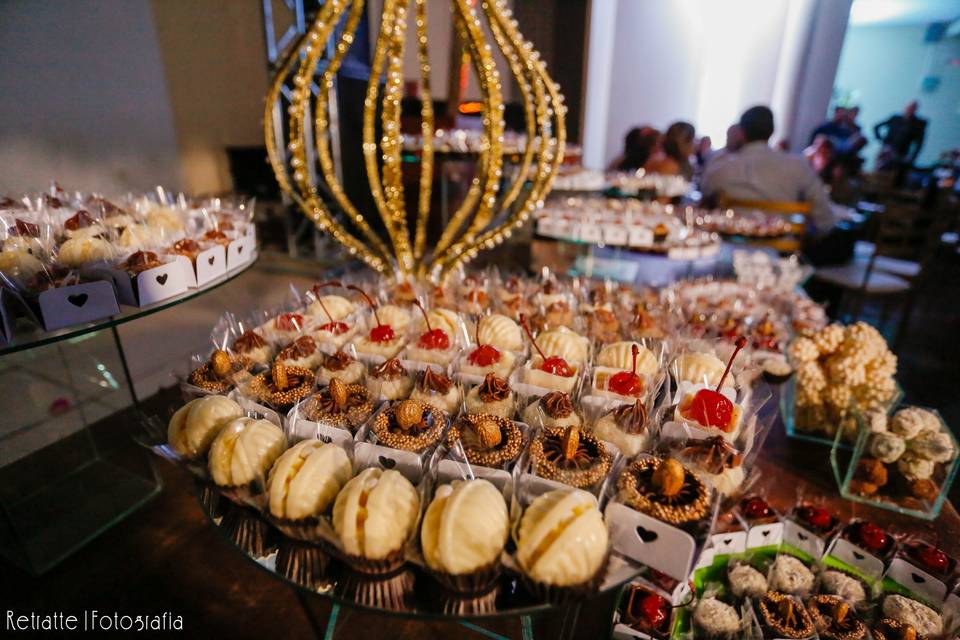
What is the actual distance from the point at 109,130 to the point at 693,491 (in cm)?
520

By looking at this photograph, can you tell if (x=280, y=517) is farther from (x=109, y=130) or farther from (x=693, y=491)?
(x=109, y=130)

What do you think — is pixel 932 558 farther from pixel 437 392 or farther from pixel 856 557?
pixel 437 392

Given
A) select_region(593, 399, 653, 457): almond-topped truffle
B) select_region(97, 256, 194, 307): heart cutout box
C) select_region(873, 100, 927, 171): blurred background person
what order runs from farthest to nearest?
1. select_region(873, 100, 927, 171): blurred background person
2. select_region(97, 256, 194, 307): heart cutout box
3. select_region(593, 399, 653, 457): almond-topped truffle

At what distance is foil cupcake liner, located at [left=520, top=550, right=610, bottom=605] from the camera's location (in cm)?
88

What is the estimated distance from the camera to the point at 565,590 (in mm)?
882

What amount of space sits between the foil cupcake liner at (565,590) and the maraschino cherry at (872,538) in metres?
1.00

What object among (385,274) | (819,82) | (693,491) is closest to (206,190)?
(385,274)

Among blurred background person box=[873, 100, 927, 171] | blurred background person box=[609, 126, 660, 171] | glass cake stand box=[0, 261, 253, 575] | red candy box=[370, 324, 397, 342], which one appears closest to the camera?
red candy box=[370, 324, 397, 342]

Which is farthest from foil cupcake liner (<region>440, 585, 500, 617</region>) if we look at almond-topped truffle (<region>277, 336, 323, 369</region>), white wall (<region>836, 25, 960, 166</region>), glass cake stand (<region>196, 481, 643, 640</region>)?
white wall (<region>836, 25, 960, 166</region>)

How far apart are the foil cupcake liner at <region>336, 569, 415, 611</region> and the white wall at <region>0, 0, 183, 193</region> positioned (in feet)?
13.7

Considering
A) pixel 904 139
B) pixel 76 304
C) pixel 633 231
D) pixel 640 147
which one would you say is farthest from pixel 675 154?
pixel 904 139

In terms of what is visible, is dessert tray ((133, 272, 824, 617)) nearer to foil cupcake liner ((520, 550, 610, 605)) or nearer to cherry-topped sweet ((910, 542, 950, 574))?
foil cupcake liner ((520, 550, 610, 605))

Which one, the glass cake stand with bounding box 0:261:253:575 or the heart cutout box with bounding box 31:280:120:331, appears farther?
the glass cake stand with bounding box 0:261:253:575

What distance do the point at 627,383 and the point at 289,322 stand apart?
1074 mm
